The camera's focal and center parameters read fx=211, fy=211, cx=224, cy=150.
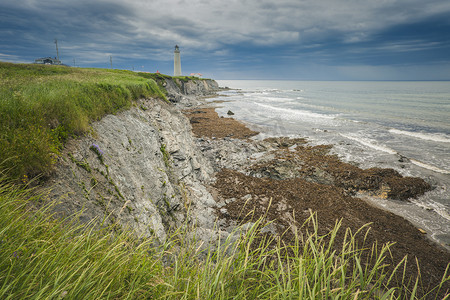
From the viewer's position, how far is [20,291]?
1.59m

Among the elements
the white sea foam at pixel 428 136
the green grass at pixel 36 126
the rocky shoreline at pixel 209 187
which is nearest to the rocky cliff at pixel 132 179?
the rocky shoreline at pixel 209 187

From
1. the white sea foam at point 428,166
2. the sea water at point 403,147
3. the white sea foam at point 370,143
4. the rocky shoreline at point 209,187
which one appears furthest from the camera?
the white sea foam at point 370,143

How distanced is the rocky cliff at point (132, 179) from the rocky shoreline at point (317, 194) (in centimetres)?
187

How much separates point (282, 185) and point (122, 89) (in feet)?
34.1

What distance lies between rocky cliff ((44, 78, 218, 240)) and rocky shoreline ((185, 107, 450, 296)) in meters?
1.87

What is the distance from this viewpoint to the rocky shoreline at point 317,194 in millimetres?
8562

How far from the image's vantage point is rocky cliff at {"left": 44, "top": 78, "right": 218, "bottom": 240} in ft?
13.6

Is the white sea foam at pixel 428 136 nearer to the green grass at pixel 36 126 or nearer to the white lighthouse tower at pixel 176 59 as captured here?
the green grass at pixel 36 126

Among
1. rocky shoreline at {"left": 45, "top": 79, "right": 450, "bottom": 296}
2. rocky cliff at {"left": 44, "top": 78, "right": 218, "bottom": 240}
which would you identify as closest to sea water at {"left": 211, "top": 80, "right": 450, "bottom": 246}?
rocky shoreline at {"left": 45, "top": 79, "right": 450, "bottom": 296}

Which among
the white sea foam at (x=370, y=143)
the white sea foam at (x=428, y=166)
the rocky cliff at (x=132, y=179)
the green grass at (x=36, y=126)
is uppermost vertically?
the green grass at (x=36, y=126)

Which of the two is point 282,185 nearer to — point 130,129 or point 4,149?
point 130,129

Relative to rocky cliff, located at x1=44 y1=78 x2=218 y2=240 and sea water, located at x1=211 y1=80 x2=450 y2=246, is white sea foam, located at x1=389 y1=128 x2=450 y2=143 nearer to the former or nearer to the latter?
sea water, located at x1=211 y1=80 x2=450 y2=246

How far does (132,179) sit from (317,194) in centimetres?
993

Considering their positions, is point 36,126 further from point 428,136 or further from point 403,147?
point 428,136
